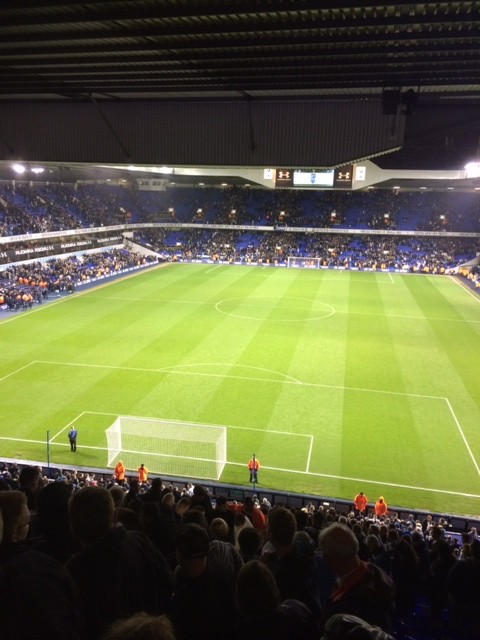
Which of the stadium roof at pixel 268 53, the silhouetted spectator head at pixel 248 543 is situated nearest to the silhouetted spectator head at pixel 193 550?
the silhouetted spectator head at pixel 248 543

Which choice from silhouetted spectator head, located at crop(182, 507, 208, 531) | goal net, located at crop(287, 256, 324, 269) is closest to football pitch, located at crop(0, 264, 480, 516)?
silhouetted spectator head, located at crop(182, 507, 208, 531)

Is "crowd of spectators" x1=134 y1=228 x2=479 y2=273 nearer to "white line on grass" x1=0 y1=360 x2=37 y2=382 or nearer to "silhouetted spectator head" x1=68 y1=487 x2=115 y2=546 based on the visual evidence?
"white line on grass" x1=0 y1=360 x2=37 y2=382

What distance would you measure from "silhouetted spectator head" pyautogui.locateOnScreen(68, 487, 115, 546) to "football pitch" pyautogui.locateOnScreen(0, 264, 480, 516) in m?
13.1

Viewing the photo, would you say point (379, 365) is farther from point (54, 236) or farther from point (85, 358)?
point (54, 236)

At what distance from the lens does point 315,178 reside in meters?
47.2

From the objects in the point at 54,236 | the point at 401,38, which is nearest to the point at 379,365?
the point at 401,38

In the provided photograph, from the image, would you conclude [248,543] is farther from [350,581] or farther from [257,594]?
[257,594]

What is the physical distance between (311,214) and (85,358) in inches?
2083

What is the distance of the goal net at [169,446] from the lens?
→ 660 inches

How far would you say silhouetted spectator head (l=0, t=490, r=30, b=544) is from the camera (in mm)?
3266

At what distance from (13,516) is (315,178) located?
46989mm

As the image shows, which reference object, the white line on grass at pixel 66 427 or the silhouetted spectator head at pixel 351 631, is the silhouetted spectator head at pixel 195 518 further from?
the white line on grass at pixel 66 427

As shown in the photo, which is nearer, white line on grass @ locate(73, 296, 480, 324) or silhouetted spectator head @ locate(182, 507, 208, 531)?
silhouetted spectator head @ locate(182, 507, 208, 531)

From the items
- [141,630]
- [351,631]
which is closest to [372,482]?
[351,631]
